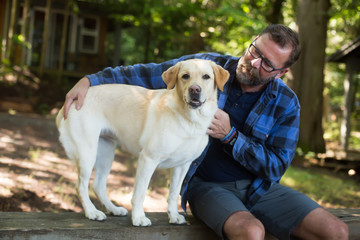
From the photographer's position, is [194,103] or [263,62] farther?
[263,62]

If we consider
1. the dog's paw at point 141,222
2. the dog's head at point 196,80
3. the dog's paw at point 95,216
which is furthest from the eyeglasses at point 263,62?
the dog's paw at point 95,216

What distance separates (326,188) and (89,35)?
13501 millimetres

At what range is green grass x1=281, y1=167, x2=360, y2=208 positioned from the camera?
19.9ft

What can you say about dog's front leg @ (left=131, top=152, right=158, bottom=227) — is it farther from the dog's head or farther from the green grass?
the green grass

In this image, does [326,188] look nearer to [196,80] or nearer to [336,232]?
[336,232]

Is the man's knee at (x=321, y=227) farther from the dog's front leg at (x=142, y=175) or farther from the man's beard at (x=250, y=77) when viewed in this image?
the dog's front leg at (x=142, y=175)

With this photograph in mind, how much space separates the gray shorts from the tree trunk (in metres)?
7.51

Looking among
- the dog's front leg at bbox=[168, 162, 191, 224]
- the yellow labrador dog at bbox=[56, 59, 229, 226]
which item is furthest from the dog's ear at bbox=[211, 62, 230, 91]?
the dog's front leg at bbox=[168, 162, 191, 224]

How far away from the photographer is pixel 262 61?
111 inches

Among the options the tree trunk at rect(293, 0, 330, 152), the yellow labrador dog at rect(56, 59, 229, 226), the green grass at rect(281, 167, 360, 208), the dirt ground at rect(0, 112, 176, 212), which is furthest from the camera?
the tree trunk at rect(293, 0, 330, 152)

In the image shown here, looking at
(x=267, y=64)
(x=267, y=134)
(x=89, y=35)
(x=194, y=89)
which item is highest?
(x=89, y=35)

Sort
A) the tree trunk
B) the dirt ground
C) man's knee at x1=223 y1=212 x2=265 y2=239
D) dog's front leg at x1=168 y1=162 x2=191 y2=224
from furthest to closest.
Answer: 1. the tree trunk
2. the dirt ground
3. dog's front leg at x1=168 y1=162 x2=191 y2=224
4. man's knee at x1=223 y1=212 x2=265 y2=239

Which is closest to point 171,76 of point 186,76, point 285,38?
point 186,76

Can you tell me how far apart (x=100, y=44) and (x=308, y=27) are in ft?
33.4
